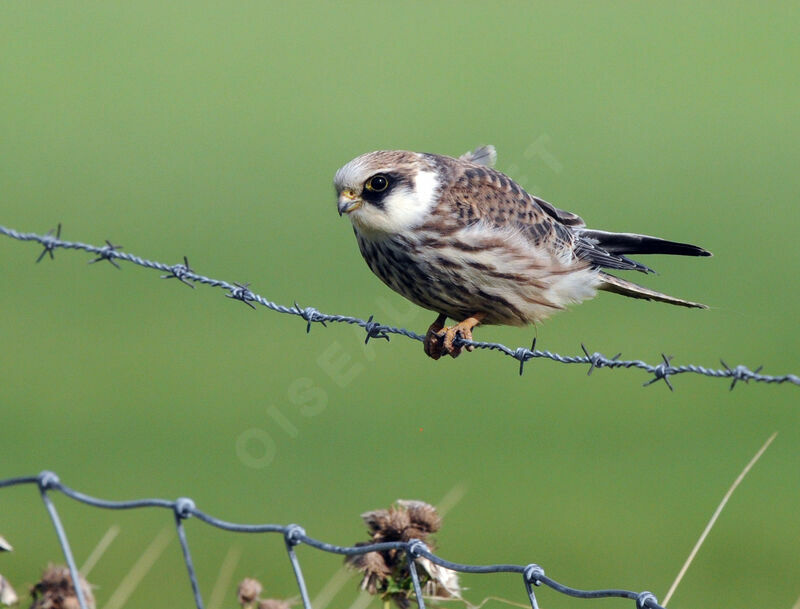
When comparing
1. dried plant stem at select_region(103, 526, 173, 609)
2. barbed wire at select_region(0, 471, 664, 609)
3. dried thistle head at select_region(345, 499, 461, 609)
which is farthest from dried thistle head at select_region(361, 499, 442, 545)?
dried plant stem at select_region(103, 526, 173, 609)

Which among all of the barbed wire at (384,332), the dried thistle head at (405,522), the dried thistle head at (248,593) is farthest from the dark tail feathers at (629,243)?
the dried thistle head at (248,593)

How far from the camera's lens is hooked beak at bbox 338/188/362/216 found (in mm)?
4875

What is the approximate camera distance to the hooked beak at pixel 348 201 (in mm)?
4875

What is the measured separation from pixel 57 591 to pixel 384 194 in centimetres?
184

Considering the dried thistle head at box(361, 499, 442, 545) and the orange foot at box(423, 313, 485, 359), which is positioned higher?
the orange foot at box(423, 313, 485, 359)

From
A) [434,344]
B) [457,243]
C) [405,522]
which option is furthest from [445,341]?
[405,522]

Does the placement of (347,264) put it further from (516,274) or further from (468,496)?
(516,274)

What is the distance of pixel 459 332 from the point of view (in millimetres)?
4832

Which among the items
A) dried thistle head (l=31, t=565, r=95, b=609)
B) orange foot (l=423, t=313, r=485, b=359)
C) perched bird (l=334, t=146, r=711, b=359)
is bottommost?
dried thistle head (l=31, t=565, r=95, b=609)

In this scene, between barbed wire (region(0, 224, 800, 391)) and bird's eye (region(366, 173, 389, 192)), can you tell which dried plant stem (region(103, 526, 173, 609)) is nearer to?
barbed wire (region(0, 224, 800, 391))

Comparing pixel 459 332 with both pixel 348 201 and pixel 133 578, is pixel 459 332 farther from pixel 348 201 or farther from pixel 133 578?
pixel 133 578

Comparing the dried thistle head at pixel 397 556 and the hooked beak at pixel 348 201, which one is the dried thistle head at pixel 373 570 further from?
the hooked beak at pixel 348 201

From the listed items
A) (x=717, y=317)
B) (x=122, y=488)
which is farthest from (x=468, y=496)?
(x=717, y=317)

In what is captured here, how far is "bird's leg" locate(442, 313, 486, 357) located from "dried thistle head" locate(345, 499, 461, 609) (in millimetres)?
992
